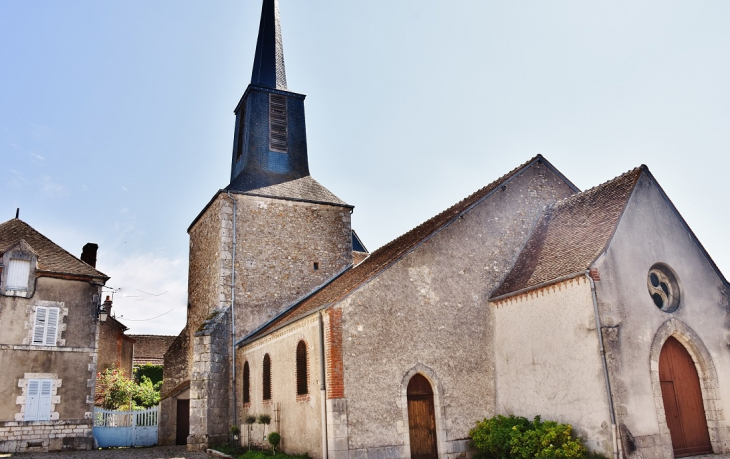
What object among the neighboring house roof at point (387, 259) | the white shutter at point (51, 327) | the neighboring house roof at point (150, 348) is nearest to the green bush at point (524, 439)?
the neighboring house roof at point (387, 259)

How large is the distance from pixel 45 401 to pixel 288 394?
357 inches

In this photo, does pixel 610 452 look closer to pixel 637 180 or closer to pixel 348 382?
pixel 348 382

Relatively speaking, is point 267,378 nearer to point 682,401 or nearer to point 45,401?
point 45,401

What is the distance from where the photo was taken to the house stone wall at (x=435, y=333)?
11945 millimetres

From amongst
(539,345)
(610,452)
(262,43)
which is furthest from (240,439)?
(262,43)

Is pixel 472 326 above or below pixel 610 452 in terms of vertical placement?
above

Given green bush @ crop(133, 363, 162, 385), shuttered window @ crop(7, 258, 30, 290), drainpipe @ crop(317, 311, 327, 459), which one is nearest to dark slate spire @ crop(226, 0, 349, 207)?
shuttered window @ crop(7, 258, 30, 290)

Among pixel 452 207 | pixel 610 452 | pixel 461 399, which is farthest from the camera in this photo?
pixel 452 207

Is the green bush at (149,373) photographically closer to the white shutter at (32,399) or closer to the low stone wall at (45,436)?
the low stone wall at (45,436)

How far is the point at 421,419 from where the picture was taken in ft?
40.8

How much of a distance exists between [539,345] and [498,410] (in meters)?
1.97

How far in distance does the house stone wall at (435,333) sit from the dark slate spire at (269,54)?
11061 millimetres

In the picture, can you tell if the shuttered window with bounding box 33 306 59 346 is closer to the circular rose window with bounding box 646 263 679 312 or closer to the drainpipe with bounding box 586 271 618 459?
the drainpipe with bounding box 586 271 618 459

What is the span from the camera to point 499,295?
1380 cm
